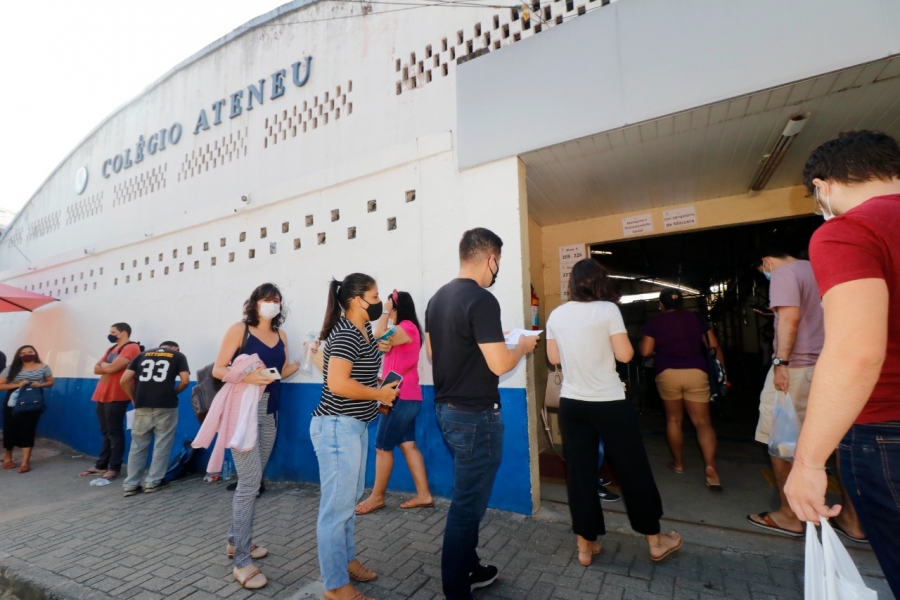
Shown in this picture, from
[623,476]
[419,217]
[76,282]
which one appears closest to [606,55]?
[419,217]

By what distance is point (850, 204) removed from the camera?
55.7 inches

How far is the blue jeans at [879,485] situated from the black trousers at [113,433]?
7.19m

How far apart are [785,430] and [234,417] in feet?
11.4

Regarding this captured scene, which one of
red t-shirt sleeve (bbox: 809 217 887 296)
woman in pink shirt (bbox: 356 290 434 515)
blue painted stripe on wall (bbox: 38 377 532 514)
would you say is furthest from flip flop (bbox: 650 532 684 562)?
red t-shirt sleeve (bbox: 809 217 887 296)

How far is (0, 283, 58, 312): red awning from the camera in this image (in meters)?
7.44

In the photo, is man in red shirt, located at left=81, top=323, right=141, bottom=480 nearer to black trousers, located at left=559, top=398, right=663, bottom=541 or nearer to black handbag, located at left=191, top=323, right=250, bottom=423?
black handbag, located at left=191, top=323, right=250, bottom=423

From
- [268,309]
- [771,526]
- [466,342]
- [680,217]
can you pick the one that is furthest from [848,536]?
[268,309]

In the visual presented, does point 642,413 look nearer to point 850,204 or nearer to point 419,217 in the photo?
point 419,217

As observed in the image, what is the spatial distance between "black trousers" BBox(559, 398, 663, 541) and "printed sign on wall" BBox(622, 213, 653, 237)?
3241 mm

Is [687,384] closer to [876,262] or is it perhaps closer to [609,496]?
[609,496]

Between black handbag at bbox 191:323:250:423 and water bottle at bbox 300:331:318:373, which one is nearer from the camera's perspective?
black handbag at bbox 191:323:250:423

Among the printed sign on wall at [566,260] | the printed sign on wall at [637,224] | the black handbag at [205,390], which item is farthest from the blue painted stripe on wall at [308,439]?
the printed sign on wall at [637,224]

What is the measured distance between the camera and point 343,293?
2535mm

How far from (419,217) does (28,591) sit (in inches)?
155
